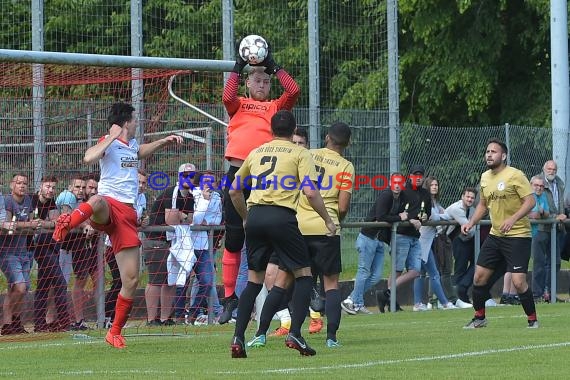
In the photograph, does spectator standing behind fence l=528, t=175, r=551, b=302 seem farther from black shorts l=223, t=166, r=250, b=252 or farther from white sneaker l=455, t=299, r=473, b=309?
black shorts l=223, t=166, r=250, b=252

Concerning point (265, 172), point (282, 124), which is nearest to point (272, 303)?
point (265, 172)

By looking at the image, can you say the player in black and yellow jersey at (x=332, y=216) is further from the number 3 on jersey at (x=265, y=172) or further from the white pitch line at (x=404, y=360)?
the white pitch line at (x=404, y=360)

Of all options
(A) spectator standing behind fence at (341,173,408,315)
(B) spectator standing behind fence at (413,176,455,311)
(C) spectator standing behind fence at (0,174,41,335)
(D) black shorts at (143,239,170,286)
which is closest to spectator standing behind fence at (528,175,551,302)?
(B) spectator standing behind fence at (413,176,455,311)

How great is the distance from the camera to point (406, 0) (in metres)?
32.2

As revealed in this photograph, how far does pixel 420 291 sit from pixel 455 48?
45.5 ft

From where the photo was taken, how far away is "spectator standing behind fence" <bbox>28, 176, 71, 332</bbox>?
15.5 m

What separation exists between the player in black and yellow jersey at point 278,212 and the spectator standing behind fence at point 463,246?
961cm

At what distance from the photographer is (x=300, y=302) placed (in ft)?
37.6

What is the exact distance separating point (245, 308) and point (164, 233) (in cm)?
582

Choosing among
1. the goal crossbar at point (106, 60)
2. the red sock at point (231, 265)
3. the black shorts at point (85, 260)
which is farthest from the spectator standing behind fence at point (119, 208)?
the black shorts at point (85, 260)

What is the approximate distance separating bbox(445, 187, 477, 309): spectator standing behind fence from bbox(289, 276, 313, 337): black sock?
9531mm

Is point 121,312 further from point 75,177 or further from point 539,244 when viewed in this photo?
point 539,244

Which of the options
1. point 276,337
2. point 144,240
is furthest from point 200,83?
point 276,337

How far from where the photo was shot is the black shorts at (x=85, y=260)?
1600 centimetres
